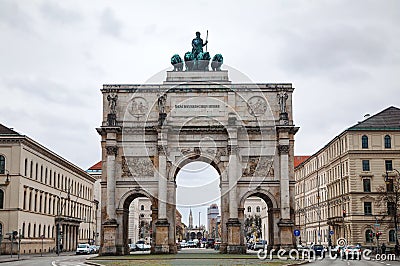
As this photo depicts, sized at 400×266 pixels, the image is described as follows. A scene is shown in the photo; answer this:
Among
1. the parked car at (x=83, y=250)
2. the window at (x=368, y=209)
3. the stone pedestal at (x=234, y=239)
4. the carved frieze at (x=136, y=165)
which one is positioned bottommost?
the parked car at (x=83, y=250)

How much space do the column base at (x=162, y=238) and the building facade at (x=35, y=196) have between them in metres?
11.5

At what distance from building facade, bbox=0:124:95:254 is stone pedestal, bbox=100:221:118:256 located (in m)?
7.17

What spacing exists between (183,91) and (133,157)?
7.41m

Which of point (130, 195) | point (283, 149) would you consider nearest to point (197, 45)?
point (283, 149)

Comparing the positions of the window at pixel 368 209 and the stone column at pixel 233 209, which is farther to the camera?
the window at pixel 368 209

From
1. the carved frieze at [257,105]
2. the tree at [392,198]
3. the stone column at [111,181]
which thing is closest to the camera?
the stone column at [111,181]

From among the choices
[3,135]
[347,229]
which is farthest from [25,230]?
[347,229]

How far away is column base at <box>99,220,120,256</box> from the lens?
5388 centimetres

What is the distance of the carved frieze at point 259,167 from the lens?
185ft

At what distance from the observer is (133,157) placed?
5650 centimetres

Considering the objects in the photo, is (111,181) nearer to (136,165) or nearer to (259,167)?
(136,165)

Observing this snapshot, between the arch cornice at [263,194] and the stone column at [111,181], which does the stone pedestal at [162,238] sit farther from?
the arch cornice at [263,194]

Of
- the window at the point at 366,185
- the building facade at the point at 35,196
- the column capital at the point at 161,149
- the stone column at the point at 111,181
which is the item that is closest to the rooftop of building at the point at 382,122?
the window at the point at 366,185

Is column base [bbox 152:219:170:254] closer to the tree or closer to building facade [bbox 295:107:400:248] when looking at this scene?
the tree
